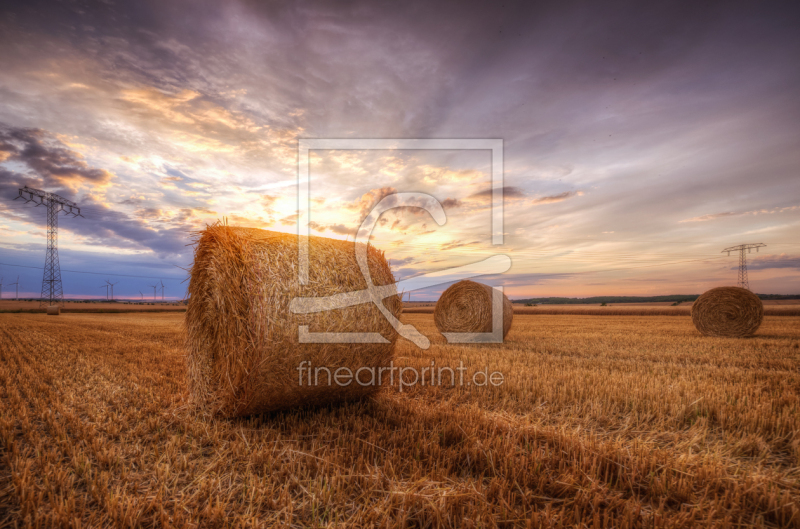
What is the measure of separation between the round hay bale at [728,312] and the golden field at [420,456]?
8885 mm

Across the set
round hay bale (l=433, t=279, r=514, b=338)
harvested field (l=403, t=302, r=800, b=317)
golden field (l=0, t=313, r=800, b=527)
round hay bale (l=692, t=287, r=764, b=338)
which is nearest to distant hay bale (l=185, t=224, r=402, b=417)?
golden field (l=0, t=313, r=800, b=527)

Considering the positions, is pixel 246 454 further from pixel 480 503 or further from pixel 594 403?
pixel 594 403

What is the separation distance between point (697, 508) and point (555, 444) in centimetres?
119

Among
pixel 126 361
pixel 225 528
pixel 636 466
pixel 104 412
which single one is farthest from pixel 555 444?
pixel 126 361

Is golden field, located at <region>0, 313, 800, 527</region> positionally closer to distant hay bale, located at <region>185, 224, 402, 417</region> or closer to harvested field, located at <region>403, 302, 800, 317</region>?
distant hay bale, located at <region>185, 224, 402, 417</region>

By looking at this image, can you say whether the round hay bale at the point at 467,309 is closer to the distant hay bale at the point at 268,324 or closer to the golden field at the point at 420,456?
the golden field at the point at 420,456

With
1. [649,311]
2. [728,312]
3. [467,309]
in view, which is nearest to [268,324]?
[467,309]

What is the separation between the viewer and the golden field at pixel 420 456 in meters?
2.44

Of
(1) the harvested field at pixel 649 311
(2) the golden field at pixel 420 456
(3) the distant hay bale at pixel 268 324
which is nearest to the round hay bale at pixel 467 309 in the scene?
(2) the golden field at pixel 420 456

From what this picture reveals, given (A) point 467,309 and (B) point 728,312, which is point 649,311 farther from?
(A) point 467,309

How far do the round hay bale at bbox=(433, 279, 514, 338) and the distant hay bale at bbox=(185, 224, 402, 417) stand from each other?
7584 millimetres

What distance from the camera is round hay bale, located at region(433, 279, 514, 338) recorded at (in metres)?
12.2

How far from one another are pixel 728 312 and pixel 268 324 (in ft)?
53.3

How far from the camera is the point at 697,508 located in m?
2.43
